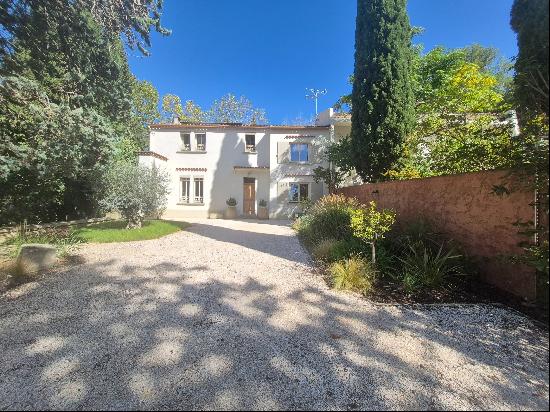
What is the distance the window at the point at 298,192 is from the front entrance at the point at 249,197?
2.68 meters

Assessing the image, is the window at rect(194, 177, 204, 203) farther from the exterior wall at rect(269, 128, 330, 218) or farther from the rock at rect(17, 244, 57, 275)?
the rock at rect(17, 244, 57, 275)

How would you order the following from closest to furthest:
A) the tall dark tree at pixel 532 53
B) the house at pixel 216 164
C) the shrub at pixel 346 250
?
the tall dark tree at pixel 532 53
the shrub at pixel 346 250
the house at pixel 216 164

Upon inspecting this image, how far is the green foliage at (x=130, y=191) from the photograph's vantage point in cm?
1024

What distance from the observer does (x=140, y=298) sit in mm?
4258

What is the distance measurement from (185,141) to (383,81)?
1333 cm

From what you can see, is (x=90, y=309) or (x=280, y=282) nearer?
(x=90, y=309)

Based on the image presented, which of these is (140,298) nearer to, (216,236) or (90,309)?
(90,309)

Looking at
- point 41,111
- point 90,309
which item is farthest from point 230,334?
point 41,111

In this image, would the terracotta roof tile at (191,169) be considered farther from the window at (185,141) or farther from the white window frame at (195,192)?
the window at (185,141)

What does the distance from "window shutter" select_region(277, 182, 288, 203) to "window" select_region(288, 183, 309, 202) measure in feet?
0.91

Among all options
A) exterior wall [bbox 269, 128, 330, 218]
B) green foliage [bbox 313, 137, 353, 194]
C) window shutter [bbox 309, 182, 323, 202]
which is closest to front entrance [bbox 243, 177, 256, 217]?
exterior wall [bbox 269, 128, 330, 218]

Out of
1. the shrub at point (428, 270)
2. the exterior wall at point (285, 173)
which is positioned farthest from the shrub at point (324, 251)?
the exterior wall at point (285, 173)

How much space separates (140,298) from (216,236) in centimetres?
590

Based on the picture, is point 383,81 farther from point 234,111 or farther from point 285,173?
point 234,111
